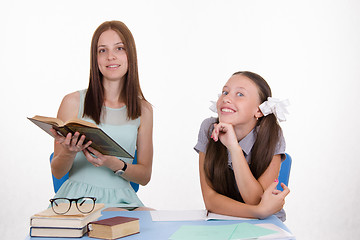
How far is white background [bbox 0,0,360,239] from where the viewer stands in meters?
4.48

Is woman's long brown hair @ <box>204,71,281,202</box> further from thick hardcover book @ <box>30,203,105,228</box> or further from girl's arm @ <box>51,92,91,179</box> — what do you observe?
thick hardcover book @ <box>30,203,105,228</box>

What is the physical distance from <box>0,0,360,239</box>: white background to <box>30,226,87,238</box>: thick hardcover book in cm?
309

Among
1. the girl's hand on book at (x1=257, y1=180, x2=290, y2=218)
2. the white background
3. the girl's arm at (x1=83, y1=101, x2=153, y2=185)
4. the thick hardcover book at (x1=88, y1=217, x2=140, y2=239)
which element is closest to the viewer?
the thick hardcover book at (x1=88, y1=217, x2=140, y2=239)

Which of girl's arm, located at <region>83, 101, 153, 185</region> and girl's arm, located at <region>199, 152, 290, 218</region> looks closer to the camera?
girl's arm, located at <region>199, 152, 290, 218</region>

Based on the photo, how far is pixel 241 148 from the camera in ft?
6.98

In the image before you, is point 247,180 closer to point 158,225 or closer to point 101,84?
point 158,225

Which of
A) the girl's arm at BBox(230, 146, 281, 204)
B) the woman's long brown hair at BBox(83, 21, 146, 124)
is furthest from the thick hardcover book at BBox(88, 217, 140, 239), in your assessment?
the woman's long brown hair at BBox(83, 21, 146, 124)

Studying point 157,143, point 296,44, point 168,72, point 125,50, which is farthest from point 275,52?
point 125,50

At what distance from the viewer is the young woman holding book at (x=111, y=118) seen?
2.39 meters

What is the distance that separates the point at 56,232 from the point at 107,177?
1001mm

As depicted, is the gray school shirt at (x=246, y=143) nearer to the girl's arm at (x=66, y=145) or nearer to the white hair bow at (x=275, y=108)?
the white hair bow at (x=275, y=108)

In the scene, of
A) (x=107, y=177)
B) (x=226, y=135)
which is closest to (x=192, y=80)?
(x=107, y=177)

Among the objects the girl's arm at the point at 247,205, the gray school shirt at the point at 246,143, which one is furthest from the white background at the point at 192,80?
the girl's arm at the point at 247,205

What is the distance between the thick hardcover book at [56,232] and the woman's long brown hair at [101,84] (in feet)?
3.64
